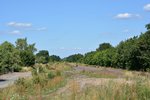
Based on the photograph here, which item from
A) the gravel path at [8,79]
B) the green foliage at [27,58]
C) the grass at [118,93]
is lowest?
the grass at [118,93]

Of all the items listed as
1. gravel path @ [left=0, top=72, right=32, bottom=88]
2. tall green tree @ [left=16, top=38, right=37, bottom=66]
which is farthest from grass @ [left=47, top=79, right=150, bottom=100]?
tall green tree @ [left=16, top=38, right=37, bottom=66]

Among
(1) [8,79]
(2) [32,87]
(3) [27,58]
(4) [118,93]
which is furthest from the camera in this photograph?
(3) [27,58]

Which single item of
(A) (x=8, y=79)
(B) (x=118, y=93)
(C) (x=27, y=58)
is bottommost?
(B) (x=118, y=93)

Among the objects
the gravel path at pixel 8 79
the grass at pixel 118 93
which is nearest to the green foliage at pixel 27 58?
the gravel path at pixel 8 79

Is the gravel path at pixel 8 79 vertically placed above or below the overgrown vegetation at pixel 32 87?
above

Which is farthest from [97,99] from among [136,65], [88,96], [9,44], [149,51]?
[9,44]

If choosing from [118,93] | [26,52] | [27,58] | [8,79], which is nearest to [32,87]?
[118,93]

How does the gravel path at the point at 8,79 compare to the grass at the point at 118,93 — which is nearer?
the grass at the point at 118,93

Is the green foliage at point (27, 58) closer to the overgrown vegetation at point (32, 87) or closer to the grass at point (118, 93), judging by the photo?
the overgrown vegetation at point (32, 87)

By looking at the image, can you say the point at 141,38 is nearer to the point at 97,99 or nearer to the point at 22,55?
the point at 22,55

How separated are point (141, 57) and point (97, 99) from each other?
67.1 meters

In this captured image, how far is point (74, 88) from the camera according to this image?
12.6 meters

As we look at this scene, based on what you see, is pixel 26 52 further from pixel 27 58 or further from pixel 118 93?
pixel 118 93

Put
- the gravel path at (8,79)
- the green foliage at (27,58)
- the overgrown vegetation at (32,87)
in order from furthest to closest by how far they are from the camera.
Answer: the green foliage at (27,58) → the gravel path at (8,79) → the overgrown vegetation at (32,87)
